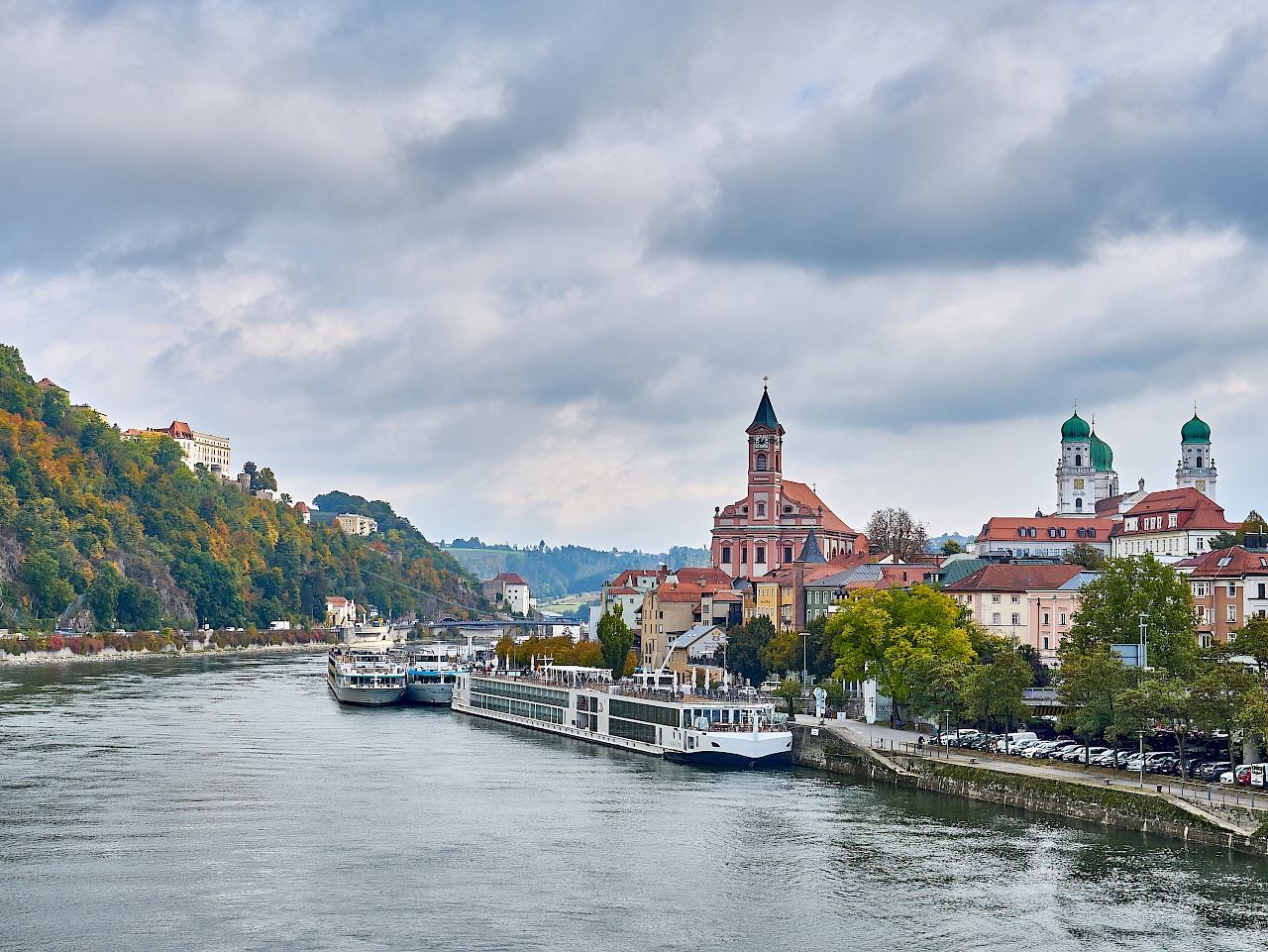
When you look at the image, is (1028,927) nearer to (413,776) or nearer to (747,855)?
(747,855)

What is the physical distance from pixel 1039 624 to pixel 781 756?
99.9 ft

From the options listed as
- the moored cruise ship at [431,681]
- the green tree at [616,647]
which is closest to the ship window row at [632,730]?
the green tree at [616,647]

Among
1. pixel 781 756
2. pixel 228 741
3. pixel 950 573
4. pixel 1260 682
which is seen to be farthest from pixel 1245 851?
pixel 950 573

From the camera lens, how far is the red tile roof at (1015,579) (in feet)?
312

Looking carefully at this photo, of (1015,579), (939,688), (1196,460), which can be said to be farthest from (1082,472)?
(939,688)

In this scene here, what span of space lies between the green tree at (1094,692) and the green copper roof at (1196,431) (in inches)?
4376

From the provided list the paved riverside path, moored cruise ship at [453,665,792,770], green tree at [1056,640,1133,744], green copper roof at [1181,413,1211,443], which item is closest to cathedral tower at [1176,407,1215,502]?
green copper roof at [1181,413,1211,443]

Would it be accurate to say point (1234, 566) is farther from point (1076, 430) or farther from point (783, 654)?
point (1076, 430)

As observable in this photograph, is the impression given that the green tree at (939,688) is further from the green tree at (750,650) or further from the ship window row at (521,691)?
the green tree at (750,650)

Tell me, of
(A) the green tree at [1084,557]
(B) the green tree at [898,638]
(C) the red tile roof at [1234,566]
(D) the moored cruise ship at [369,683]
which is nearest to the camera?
(B) the green tree at [898,638]

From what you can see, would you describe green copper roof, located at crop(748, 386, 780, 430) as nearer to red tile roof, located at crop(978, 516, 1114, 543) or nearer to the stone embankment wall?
red tile roof, located at crop(978, 516, 1114, 543)

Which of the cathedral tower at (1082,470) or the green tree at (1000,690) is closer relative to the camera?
the green tree at (1000,690)

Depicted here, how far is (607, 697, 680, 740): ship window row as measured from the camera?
72812 millimetres

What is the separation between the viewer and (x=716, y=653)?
109 meters
